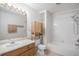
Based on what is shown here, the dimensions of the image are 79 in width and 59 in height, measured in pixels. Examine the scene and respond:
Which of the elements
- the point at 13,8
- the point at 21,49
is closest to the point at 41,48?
the point at 21,49

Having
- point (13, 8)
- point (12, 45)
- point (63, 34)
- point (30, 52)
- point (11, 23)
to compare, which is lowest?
point (30, 52)

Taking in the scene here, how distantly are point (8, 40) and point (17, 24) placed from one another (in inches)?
13.6

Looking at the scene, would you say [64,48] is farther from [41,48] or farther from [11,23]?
[11,23]

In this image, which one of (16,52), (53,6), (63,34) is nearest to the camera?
(16,52)

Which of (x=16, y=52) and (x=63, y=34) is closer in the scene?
(x=16, y=52)

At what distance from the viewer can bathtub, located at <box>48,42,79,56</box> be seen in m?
1.36

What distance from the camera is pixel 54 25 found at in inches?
58.1

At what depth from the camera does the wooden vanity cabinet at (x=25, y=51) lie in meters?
1.23

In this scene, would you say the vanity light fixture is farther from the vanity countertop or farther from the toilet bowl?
the toilet bowl

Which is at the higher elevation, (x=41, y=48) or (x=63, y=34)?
(x=63, y=34)

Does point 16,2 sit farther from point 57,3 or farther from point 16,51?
point 16,51

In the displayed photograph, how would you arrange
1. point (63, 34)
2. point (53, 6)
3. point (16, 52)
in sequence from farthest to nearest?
1. point (63, 34)
2. point (53, 6)
3. point (16, 52)

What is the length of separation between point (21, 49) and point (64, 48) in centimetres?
82

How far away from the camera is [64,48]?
57.4 inches
